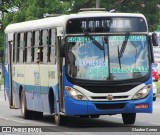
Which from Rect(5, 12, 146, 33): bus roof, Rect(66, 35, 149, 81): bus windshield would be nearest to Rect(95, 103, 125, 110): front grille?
Rect(66, 35, 149, 81): bus windshield

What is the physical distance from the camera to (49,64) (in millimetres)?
22609

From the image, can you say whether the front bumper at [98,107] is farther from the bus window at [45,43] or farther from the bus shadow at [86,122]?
the bus window at [45,43]

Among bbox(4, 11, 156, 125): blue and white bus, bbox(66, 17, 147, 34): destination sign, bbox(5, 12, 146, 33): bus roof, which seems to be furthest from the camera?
bbox(5, 12, 146, 33): bus roof

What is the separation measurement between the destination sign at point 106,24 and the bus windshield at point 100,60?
0.24 metres

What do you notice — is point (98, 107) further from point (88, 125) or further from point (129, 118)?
point (129, 118)

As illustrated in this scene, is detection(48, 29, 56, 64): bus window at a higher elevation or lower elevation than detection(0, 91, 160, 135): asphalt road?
higher

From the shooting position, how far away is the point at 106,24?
2148 centimetres

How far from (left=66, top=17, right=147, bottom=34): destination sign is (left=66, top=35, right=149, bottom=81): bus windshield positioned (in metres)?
0.24

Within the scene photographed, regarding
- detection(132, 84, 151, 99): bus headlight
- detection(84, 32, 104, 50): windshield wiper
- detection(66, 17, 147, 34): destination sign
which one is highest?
detection(66, 17, 147, 34): destination sign

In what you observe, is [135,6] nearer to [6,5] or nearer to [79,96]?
[6,5]

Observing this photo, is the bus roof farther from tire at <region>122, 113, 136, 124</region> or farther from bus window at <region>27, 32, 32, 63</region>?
tire at <region>122, 113, 136, 124</region>

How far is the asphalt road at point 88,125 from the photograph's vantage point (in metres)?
19.8

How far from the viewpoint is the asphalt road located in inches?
781

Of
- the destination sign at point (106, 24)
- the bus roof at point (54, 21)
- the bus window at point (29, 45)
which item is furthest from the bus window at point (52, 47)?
the bus window at point (29, 45)
